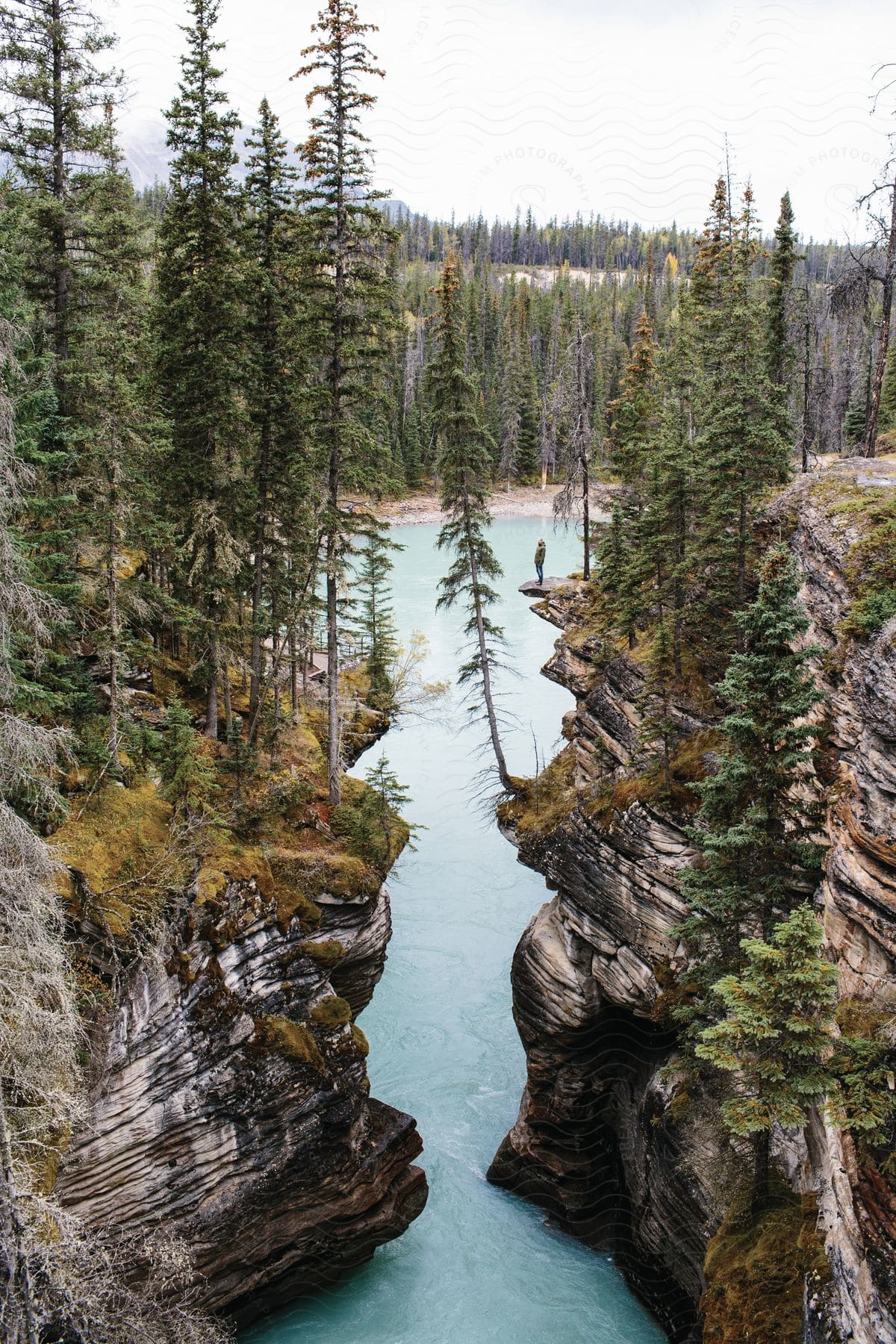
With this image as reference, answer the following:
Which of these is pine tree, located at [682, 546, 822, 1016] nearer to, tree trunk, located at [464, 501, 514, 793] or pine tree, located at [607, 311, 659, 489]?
tree trunk, located at [464, 501, 514, 793]

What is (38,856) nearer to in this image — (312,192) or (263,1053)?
(263,1053)

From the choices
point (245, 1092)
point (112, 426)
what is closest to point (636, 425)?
point (112, 426)

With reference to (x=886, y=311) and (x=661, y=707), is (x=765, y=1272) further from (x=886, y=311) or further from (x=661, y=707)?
(x=886, y=311)

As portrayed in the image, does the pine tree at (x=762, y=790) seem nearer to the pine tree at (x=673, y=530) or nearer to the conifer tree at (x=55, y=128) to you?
the pine tree at (x=673, y=530)

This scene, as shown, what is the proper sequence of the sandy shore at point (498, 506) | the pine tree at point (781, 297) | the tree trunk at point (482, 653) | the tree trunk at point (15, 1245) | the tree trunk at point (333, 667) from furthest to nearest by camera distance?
the sandy shore at point (498, 506) → the pine tree at point (781, 297) → the tree trunk at point (482, 653) → the tree trunk at point (333, 667) → the tree trunk at point (15, 1245)

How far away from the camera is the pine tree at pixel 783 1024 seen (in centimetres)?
925

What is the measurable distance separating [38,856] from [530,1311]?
13275mm

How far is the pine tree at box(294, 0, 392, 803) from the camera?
17734mm

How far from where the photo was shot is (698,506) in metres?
18.7

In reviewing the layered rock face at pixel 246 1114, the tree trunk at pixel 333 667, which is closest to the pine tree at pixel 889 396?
the tree trunk at pixel 333 667

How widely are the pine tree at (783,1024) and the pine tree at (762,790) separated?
6.06 ft

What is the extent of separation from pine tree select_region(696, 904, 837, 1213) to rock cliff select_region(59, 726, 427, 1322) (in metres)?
8.16

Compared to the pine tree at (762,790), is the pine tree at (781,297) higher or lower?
higher

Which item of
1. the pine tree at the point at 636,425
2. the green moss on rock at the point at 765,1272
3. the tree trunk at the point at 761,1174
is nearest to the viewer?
the green moss on rock at the point at 765,1272
